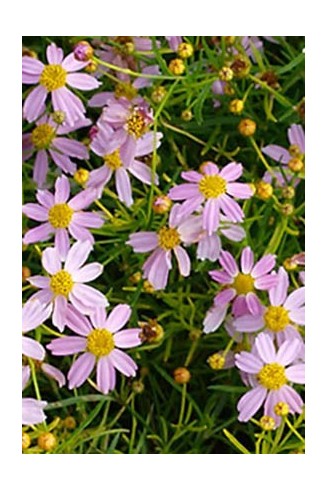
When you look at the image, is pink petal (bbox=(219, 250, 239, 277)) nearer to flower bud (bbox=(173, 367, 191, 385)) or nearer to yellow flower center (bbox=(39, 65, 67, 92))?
flower bud (bbox=(173, 367, 191, 385))

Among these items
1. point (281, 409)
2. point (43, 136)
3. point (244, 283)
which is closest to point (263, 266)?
point (244, 283)

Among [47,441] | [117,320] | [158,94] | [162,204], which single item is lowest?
[47,441]

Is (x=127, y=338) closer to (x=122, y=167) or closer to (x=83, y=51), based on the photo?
(x=122, y=167)

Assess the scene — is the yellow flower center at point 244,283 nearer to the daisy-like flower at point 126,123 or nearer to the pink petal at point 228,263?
the pink petal at point 228,263

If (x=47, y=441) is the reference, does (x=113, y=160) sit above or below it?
above

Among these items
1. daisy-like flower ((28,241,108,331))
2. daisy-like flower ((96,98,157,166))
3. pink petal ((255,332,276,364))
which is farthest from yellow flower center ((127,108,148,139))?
pink petal ((255,332,276,364))
